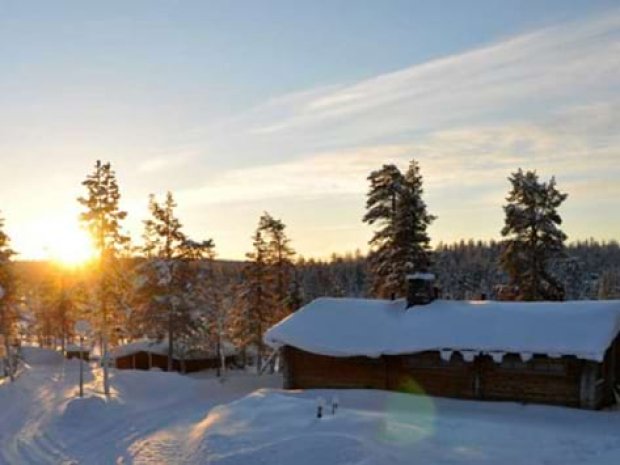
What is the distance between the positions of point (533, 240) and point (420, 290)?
1096 centimetres

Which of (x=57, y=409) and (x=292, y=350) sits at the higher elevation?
(x=292, y=350)

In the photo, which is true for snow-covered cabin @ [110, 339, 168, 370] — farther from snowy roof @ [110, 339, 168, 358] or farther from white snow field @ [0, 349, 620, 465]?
white snow field @ [0, 349, 620, 465]

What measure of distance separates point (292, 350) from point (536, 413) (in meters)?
10.5

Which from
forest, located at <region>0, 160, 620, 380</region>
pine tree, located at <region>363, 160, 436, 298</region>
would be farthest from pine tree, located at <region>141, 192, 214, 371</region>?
pine tree, located at <region>363, 160, 436, 298</region>

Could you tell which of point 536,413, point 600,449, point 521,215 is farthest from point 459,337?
point 521,215

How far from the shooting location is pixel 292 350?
95.4ft

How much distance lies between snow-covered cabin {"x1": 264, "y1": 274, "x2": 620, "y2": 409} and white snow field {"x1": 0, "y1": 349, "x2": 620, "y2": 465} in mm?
893

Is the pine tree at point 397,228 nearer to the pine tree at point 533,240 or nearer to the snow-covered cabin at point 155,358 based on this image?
the pine tree at point 533,240

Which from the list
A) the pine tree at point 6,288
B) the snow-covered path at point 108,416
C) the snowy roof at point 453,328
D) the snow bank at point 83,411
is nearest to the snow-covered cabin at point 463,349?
the snowy roof at point 453,328

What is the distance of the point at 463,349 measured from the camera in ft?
82.2

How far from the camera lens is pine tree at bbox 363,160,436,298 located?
123ft

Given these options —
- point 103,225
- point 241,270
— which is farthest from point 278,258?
point 103,225

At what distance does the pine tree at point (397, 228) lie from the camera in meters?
37.5

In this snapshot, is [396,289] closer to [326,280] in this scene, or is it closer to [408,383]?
[408,383]
